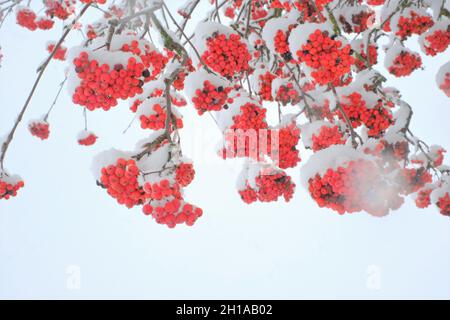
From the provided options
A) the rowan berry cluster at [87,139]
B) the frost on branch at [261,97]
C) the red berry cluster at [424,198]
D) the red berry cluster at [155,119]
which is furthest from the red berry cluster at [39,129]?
the red berry cluster at [424,198]

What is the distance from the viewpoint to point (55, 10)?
525 cm

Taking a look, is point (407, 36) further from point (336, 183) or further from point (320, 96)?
point (336, 183)

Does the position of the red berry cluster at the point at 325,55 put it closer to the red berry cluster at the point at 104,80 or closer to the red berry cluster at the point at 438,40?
the red berry cluster at the point at 104,80

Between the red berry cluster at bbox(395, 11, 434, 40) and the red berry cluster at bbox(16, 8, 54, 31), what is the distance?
17.3ft

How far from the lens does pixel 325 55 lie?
8.48 ft

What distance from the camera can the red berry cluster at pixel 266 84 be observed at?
4.11 metres

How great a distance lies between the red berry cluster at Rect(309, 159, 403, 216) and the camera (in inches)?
89.7

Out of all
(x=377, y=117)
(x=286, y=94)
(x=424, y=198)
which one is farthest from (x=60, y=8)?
(x=424, y=198)

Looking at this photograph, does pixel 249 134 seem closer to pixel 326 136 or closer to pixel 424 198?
pixel 326 136

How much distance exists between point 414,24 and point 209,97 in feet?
10.1

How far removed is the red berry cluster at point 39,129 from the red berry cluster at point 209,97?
3583mm

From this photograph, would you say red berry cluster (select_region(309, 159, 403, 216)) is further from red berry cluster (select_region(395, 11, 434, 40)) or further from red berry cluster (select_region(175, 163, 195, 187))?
red berry cluster (select_region(395, 11, 434, 40))

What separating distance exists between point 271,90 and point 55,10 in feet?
11.8
